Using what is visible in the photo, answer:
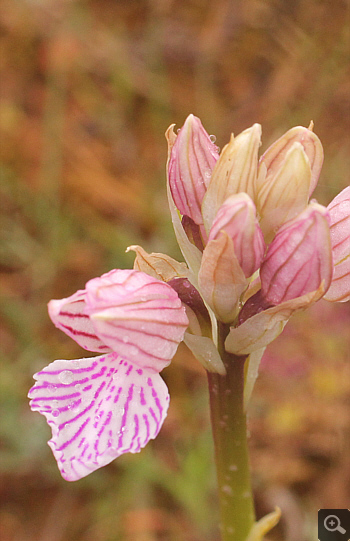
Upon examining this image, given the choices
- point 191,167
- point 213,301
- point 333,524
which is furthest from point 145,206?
point 213,301

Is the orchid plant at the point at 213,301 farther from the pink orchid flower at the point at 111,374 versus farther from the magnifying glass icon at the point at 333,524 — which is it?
the magnifying glass icon at the point at 333,524

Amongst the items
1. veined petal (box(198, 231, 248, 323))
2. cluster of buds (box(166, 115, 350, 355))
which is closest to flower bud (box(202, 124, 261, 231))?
cluster of buds (box(166, 115, 350, 355))

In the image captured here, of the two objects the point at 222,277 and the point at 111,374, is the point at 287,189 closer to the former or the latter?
the point at 222,277

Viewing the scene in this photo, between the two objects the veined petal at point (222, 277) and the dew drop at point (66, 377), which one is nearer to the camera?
the veined petal at point (222, 277)

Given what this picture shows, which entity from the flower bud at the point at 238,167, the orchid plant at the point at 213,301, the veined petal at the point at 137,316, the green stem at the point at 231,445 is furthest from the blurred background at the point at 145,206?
the flower bud at the point at 238,167

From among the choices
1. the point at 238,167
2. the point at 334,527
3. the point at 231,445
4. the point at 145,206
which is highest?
the point at 145,206

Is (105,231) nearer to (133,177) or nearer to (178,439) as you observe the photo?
(133,177)
